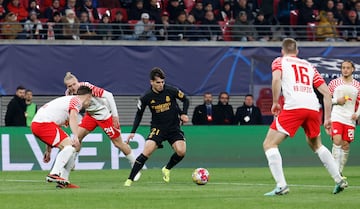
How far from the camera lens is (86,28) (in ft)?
102

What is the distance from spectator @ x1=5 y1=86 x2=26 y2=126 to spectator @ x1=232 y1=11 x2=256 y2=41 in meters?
8.10

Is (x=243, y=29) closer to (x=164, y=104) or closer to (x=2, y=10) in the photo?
(x=2, y=10)

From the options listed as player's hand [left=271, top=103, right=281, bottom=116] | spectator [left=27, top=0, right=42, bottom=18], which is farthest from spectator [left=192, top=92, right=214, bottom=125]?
player's hand [left=271, top=103, right=281, bottom=116]

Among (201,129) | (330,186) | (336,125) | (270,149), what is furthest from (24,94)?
(270,149)

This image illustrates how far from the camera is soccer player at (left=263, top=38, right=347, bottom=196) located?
15102mm

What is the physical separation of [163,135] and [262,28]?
15.0 meters

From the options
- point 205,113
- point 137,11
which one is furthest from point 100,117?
point 137,11

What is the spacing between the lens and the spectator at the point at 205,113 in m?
29.3

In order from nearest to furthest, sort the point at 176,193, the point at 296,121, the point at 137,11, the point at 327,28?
the point at 296,121, the point at 176,193, the point at 137,11, the point at 327,28

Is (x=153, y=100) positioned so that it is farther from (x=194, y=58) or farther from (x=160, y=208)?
(x=194, y=58)

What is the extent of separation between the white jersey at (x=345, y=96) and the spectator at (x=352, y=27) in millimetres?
13452

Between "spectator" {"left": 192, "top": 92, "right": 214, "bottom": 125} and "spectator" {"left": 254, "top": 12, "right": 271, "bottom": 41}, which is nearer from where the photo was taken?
"spectator" {"left": 192, "top": 92, "right": 214, "bottom": 125}

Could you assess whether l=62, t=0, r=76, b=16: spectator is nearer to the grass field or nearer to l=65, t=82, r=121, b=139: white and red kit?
the grass field

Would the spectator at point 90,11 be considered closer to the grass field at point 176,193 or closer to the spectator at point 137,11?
the spectator at point 137,11
